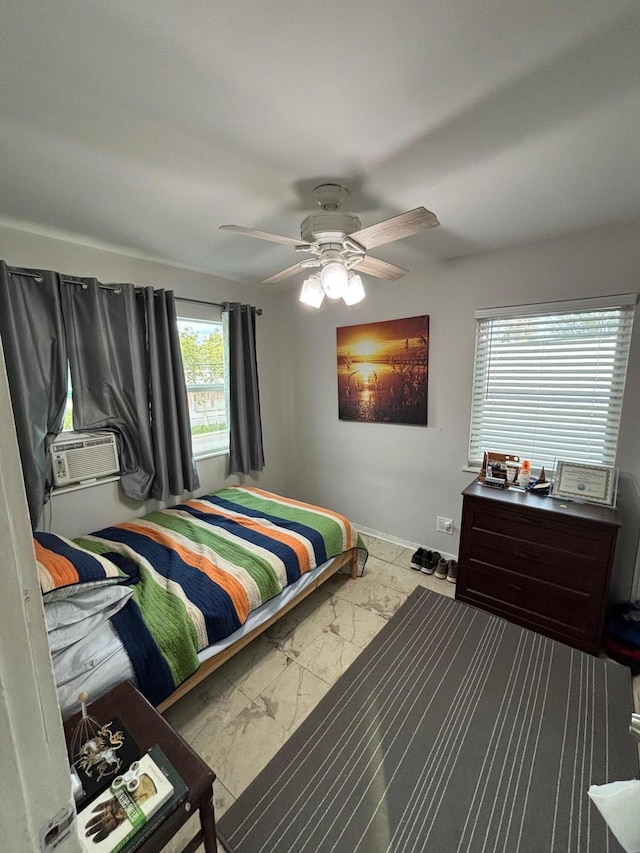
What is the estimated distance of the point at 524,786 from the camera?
132 centimetres

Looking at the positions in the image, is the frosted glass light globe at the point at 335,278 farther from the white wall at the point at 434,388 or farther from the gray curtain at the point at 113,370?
the gray curtain at the point at 113,370

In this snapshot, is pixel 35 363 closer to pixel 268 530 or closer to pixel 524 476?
pixel 268 530

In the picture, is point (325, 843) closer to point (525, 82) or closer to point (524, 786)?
point (524, 786)

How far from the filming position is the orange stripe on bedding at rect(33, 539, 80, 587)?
1.43 metres

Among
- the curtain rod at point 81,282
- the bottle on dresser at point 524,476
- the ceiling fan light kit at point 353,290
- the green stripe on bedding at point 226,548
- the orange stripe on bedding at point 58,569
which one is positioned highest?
the curtain rod at point 81,282

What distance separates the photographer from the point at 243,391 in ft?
10.5

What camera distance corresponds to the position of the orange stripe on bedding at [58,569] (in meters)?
1.43

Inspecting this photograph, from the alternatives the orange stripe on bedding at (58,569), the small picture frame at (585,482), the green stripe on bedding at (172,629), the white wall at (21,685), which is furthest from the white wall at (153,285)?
the small picture frame at (585,482)

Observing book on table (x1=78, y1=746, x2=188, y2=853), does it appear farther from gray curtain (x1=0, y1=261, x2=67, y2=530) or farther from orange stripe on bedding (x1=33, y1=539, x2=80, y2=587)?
gray curtain (x1=0, y1=261, x2=67, y2=530)

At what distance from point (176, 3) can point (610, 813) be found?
6.12ft

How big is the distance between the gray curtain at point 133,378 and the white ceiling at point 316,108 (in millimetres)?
573

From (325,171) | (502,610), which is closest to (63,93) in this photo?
(325,171)

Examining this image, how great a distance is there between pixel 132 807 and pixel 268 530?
1.45m

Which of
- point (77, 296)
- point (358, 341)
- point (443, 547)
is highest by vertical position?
point (77, 296)
